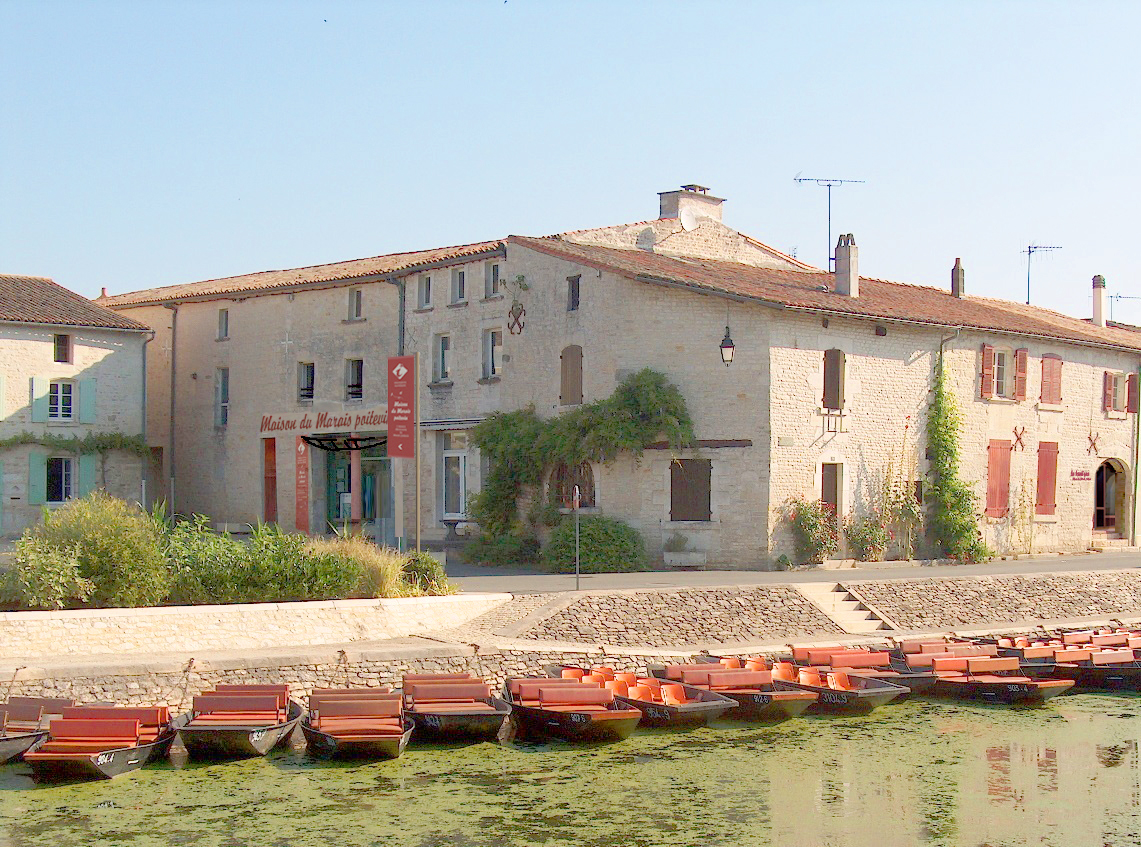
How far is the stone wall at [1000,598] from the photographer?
22547 mm

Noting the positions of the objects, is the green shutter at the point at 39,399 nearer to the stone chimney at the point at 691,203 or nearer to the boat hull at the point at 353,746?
the stone chimney at the point at 691,203

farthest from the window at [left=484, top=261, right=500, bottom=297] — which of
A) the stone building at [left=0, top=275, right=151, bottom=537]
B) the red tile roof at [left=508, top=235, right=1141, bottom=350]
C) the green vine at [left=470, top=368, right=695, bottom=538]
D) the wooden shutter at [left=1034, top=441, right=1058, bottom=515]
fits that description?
the wooden shutter at [left=1034, top=441, right=1058, bottom=515]

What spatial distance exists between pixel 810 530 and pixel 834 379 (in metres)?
3.33

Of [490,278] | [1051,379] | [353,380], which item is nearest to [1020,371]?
[1051,379]

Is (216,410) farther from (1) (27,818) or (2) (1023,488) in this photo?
(1) (27,818)

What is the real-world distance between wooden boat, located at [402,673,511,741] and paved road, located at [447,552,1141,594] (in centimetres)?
495

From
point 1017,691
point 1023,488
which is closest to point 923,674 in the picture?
point 1017,691

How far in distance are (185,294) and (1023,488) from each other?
76.4 ft

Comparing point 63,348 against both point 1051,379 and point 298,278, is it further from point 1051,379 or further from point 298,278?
point 1051,379

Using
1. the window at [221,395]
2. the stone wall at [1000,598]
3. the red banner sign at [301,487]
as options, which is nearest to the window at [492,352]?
the red banner sign at [301,487]

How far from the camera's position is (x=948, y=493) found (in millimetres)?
27547

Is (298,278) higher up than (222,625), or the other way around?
(298,278)

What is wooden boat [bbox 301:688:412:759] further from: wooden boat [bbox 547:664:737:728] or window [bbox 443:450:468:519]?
window [bbox 443:450:468:519]

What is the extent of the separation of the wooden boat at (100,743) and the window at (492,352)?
1557 cm
